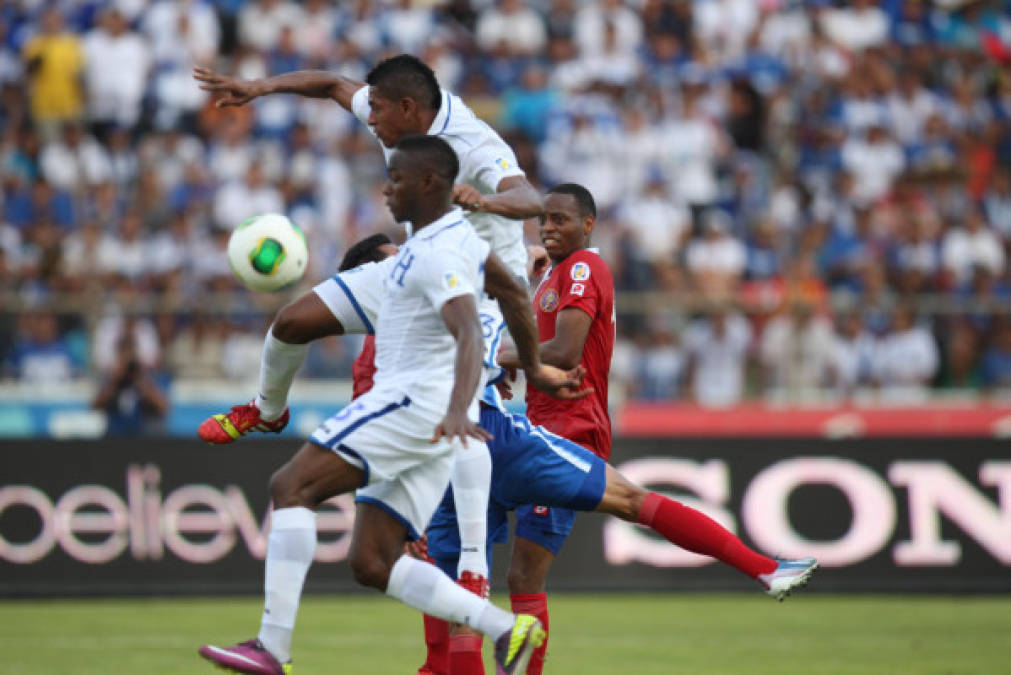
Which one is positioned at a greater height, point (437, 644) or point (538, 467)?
point (538, 467)

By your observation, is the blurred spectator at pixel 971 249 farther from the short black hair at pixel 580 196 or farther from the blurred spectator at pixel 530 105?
the short black hair at pixel 580 196

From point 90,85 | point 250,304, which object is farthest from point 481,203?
point 90,85

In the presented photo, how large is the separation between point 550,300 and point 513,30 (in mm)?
13378

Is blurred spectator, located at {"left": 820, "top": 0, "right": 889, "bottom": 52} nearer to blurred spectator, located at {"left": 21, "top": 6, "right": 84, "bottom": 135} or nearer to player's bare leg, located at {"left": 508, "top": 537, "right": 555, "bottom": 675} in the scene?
blurred spectator, located at {"left": 21, "top": 6, "right": 84, "bottom": 135}

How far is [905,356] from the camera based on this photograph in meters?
17.0

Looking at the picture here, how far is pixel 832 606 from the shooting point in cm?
1310

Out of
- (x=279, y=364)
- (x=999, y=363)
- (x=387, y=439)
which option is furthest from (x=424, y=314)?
(x=999, y=363)

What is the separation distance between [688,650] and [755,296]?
726 cm

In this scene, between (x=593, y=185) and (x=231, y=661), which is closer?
(x=231, y=661)

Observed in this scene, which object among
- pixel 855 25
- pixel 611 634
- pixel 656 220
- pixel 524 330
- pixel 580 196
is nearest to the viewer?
pixel 524 330

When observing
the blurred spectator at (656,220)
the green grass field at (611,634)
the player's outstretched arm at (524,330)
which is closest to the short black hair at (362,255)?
the player's outstretched arm at (524,330)

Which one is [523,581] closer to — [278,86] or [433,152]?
→ [433,152]

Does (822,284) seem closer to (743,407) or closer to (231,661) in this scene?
(743,407)

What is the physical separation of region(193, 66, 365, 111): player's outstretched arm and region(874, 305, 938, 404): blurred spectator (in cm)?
990
